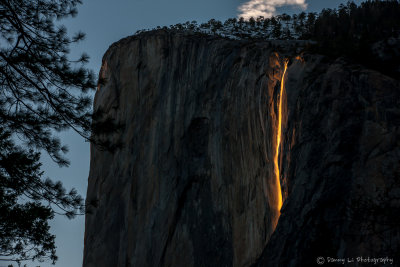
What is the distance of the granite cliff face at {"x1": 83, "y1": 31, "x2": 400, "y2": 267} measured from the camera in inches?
297

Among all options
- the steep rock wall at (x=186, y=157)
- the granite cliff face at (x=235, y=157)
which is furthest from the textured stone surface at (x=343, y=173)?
Result: the steep rock wall at (x=186, y=157)

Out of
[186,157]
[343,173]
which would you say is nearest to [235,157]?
[186,157]

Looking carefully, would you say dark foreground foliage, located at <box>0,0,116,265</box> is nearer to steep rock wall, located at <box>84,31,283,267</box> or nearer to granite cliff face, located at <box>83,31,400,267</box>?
granite cliff face, located at <box>83,31,400,267</box>

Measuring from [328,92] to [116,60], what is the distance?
19108mm

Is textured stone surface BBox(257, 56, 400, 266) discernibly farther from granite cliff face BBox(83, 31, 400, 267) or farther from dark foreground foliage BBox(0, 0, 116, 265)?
dark foreground foliage BBox(0, 0, 116, 265)

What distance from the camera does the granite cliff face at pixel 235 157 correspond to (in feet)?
24.8

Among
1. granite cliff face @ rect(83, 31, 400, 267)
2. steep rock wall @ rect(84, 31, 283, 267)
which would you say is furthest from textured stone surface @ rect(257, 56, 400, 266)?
steep rock wall @ rect(84, 31, 283, 267)

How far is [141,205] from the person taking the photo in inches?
797

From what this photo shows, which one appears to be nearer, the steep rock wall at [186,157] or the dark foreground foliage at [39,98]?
the dark foreground foliage at [39,98]

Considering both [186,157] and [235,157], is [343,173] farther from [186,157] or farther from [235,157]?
[186,157]

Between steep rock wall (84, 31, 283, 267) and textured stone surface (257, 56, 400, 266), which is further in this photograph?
steep rock wall (84, 31, 283, 267)

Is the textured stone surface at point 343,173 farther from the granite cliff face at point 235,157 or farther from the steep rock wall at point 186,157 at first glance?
the steep rock wall at point 186,157

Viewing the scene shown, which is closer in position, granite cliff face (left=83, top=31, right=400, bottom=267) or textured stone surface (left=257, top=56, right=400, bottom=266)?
textured stone surface (left=257, top=56, right=400, bottom=266)

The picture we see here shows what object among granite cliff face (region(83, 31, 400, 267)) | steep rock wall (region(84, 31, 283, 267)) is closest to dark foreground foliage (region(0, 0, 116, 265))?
granite cliff face (region(83, 31, 400, 267))
